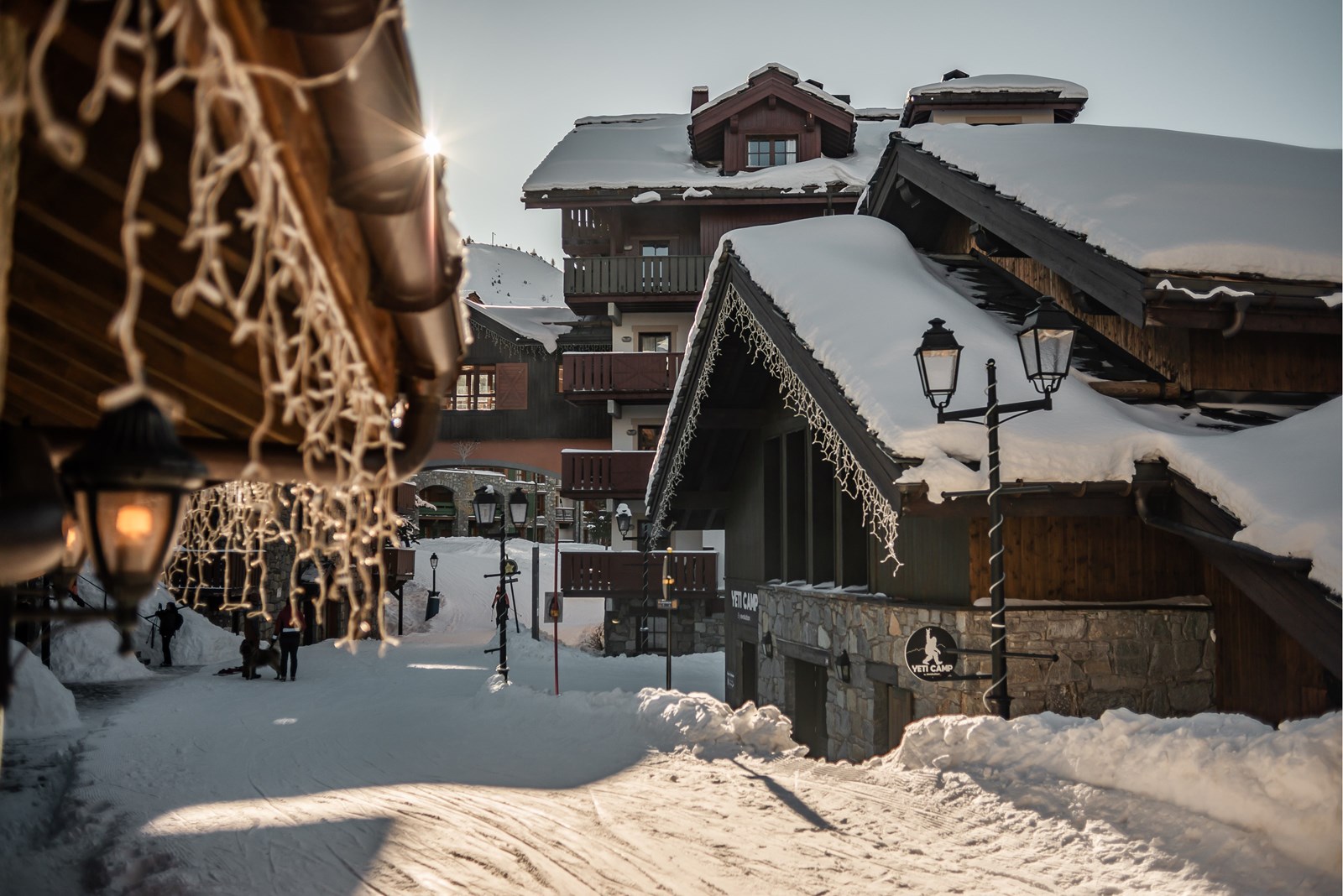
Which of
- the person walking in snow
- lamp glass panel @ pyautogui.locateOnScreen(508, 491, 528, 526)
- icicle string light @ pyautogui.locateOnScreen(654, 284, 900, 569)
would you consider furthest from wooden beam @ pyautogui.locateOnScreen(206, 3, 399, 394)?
the person walking in snow

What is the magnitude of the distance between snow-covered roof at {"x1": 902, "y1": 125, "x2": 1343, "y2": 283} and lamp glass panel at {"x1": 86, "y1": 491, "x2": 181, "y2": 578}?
26.1 feet

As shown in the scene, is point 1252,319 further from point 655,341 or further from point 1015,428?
point 655,341

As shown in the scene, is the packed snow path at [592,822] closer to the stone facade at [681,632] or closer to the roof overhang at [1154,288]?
the roof overhang at [1154,288]

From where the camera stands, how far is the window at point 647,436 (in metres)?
27.6

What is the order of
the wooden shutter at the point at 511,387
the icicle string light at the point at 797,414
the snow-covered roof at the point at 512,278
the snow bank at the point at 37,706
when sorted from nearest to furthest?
the icicle string light at the point at 797,414 → the snow bank at the point at 37,706 → the wooden shutter at the point at 511,387 → the snow-covered roof at the point at 512,278

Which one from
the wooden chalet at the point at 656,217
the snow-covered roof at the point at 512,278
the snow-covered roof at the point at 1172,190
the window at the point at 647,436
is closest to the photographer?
the snow-covered roof at the point at 1172,190

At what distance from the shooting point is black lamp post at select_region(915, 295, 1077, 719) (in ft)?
24.3

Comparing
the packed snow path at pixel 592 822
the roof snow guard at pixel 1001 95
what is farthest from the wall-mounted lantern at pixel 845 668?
the roof snow guard at pixel 1001 95

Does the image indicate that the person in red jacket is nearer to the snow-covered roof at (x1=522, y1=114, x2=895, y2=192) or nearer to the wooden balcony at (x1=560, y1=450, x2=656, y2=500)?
the wooden balcony at (x1=560, y1=450, x2=656, y2=500)

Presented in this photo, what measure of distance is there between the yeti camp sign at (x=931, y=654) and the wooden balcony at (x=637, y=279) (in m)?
18.3

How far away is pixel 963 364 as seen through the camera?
957cm

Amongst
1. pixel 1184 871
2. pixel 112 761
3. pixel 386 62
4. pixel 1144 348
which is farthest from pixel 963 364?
pixel 112 761

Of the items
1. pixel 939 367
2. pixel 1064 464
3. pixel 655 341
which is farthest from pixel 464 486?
pixel 939 367

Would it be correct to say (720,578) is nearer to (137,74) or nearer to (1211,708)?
(1211,708)
